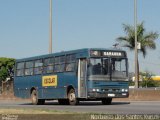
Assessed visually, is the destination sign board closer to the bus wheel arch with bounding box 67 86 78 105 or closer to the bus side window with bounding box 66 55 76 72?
the bus side window with bounding box 66 55 76 72

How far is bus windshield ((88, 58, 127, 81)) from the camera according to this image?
28391 mm

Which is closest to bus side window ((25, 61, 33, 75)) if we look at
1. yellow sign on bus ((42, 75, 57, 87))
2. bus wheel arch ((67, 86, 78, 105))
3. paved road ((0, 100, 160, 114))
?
yellow sign on bus ((42, 75, 57, 87))

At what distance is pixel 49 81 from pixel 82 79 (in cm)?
392

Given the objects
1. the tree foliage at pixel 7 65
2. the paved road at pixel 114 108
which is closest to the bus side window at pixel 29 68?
the paved road at pixel 114 108

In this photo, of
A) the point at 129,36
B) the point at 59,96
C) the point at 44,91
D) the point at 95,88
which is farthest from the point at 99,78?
the point at 129,36

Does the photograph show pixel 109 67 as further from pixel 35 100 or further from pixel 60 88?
pixel 35 100

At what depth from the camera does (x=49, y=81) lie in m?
32.5

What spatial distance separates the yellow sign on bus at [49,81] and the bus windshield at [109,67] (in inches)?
156

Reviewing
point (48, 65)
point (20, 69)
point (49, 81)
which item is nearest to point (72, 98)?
point (49, 81)

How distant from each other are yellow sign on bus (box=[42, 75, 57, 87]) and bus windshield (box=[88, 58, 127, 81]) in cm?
397

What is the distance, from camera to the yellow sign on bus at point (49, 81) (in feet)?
105

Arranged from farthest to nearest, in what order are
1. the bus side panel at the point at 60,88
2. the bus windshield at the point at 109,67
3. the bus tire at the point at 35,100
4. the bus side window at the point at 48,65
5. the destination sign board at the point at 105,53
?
1. the bus tire at the point at 35,100
2. the bus side window at the point at 48,65
3. the bus side panel at the point at 60,88
4. the destination sign board at the point at 105,53
5. the bus windshield at the point at 109,67

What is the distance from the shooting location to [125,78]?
2906cm

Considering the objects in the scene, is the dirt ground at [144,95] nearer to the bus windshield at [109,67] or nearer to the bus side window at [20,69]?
the bus side window at [20,69]
